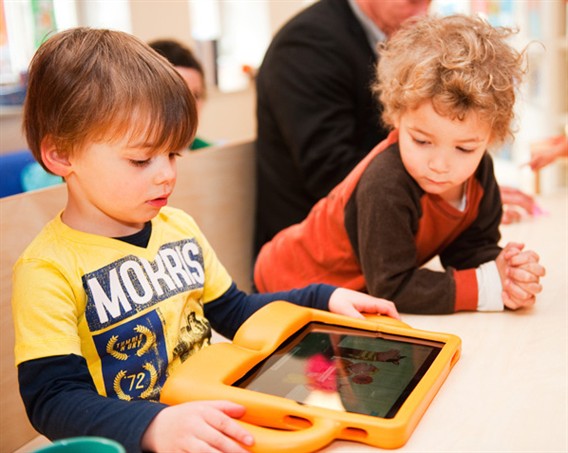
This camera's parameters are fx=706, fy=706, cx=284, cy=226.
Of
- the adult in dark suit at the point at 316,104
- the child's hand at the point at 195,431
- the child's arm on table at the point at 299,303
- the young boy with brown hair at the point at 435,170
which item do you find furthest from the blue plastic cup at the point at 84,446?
the adult in dark suit at the point at 316,104

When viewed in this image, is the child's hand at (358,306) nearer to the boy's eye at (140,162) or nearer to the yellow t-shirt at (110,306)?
the yellow t-shirt at (110,306)

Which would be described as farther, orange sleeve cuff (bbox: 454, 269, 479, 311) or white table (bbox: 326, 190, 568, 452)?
orange sleeve cuff (bbox: 454, 269, 479, 311)

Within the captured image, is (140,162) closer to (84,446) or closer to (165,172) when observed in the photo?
(165,172)

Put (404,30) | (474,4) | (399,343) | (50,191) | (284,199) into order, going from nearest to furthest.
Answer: (399,343), (50,191), (404,30), (284,199), (474,4)

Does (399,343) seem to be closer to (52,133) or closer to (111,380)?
(111,380)

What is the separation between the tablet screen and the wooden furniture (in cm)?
32

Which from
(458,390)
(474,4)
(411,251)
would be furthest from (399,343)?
(474,4)

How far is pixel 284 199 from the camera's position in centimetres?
162

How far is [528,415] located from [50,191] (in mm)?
659

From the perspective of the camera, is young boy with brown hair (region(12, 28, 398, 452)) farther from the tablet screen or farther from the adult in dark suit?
the adult in dark suit

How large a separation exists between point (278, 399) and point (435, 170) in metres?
0.48

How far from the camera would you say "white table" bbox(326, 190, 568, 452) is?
0.66m

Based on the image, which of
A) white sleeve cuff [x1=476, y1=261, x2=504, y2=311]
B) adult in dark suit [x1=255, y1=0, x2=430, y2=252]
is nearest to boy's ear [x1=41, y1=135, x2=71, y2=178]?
white sleeve cuff [x1=476, y1=261, x2=504, y2=311]

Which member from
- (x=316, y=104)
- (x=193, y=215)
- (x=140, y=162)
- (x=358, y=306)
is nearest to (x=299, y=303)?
(x=358, y=306)
